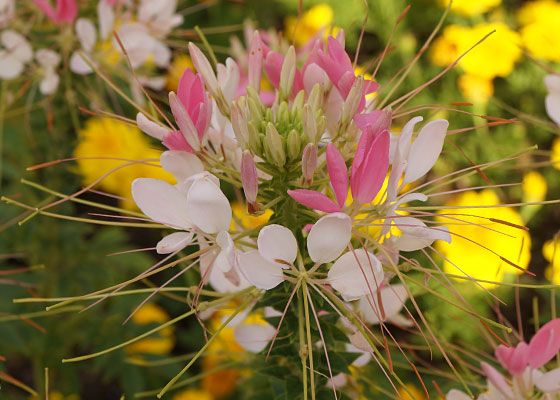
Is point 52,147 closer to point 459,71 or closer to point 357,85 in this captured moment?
point 357,85

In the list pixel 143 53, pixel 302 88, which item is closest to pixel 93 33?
pixel 143 53

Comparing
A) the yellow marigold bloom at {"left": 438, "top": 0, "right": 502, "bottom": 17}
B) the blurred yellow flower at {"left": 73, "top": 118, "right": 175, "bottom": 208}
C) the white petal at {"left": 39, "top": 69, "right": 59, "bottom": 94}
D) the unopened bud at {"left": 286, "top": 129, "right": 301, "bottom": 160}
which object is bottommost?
the blurred yellow flower at {"left": 73, "top": 118, "right": 175, "bottom": 208}

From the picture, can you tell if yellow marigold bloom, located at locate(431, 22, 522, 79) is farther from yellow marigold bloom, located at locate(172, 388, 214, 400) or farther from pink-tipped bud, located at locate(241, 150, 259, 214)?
pink-tipped bud, located at locate(241, 150, 259, 214)

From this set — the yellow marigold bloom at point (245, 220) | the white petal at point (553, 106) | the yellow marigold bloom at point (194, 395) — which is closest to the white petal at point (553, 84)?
the white petal at point (553, 106)

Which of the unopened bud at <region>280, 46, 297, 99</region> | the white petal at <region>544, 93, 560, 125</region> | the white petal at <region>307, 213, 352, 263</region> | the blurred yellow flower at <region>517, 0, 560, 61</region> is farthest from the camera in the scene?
the blurred yellow flower at <region>517, 0, 560, 61</region>

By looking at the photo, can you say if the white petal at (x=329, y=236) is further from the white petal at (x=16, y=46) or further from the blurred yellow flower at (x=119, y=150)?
the blurred yellow flower at (x=119, y=150)

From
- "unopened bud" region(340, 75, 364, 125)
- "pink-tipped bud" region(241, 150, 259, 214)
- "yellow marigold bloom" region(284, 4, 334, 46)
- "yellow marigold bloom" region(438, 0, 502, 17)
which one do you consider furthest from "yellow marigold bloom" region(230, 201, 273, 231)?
"yellow marigold bloom" region(438, 0, 502, 17)
